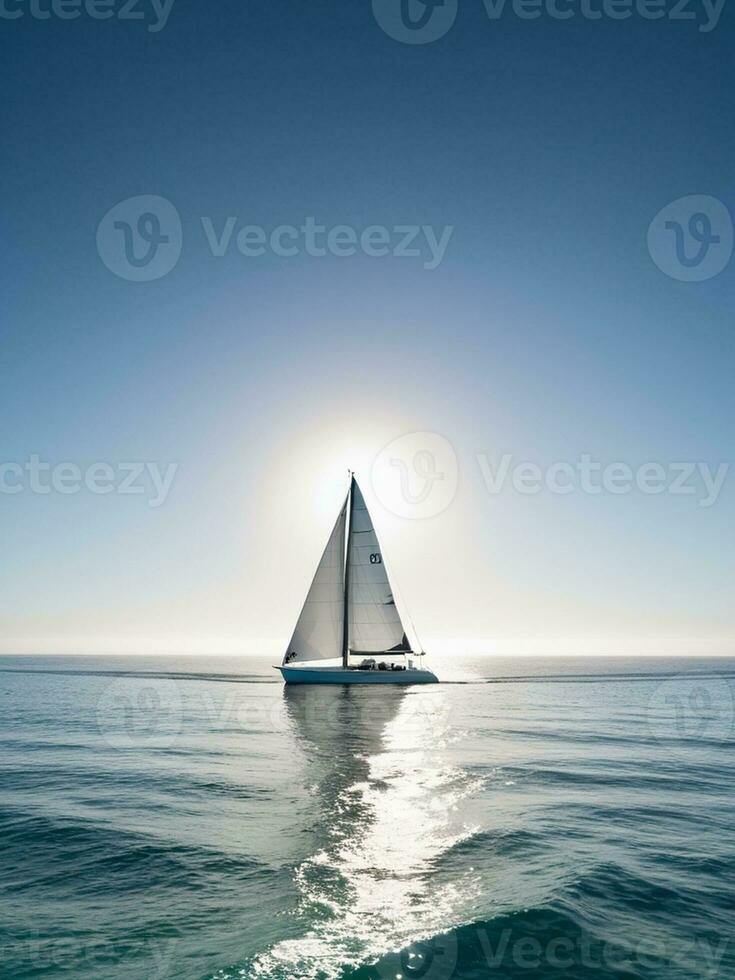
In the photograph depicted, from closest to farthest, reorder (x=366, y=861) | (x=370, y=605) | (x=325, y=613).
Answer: (x=366, y=861), (x=325, y=613), (x=370, y=605)

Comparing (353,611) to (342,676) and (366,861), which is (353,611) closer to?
(342,676)

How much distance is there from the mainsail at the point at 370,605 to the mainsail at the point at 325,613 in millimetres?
1341

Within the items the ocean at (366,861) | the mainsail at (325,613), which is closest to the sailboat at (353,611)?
the mainsail at (325,613)

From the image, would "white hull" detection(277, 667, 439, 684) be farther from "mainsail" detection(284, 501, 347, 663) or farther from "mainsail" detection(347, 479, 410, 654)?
"mainsail" detection(347, 479, 410, 654)

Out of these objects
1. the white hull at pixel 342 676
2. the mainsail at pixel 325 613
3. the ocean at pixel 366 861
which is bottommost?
the ocean at pixel 366 861

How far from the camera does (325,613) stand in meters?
71.2

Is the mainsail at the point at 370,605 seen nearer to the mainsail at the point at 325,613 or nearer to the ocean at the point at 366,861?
the mainsail at the point at 325,613

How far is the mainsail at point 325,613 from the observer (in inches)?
2746

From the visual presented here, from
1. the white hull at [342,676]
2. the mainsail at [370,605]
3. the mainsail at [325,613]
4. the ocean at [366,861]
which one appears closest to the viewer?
the ocean at [366,861]

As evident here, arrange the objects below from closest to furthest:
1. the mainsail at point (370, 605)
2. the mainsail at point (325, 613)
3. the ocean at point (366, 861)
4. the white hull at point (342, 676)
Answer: the ocean at point (366, 861) → the white hull at point (342, 676) → the mainsail at point (325, 613) → the mainsail at point (370, 605)

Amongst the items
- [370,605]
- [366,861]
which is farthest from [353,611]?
[366,861]

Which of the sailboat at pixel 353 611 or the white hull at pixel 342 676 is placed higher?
the sailboat at pixel 353 611

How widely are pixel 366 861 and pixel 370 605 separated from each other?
2348 inches

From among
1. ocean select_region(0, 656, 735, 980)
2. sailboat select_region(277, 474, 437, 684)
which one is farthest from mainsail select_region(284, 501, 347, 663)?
ocean select_region(0, 656, 735, 980)
